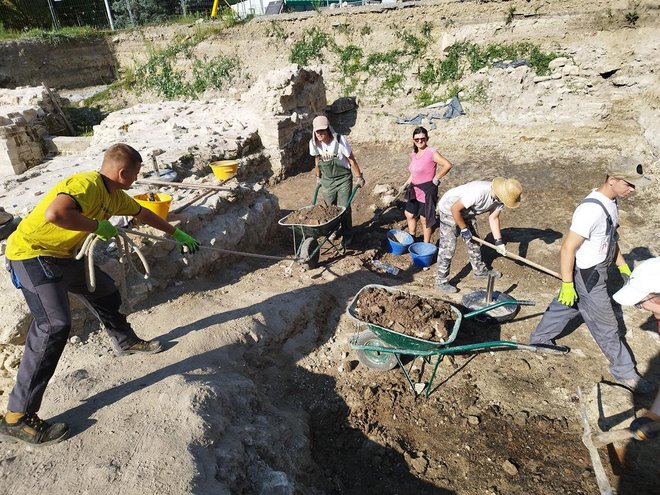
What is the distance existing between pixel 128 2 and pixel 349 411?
1958 centimetres

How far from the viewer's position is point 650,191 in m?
6.80

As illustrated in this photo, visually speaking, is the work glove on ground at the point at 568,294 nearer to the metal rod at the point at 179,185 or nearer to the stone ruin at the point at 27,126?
the metal rod at the point at 179,185

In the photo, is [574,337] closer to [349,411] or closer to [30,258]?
[349,411]

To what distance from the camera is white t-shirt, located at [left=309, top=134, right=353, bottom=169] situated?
5730 millimetres

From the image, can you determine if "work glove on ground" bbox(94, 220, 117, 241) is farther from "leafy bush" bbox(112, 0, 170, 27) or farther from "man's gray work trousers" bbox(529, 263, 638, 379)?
"leafy bush" bbox(112, 0, 170, 27)

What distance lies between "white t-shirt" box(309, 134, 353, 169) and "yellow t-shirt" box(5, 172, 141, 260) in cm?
344

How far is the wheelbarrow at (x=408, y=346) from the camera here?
3.31 m

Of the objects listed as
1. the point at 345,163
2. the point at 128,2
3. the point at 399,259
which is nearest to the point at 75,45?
the point at 128,2

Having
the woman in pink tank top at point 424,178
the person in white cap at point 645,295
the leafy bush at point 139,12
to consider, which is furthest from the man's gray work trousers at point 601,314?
the leafy bush at point 139,12

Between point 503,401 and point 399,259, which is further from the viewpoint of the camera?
point 399,259

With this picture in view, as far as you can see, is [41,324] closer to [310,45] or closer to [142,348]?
[142,348]

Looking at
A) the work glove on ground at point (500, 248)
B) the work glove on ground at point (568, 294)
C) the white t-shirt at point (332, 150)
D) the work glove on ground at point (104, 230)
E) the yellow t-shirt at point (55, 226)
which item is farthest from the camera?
the white t-shirt at point (332, 150)

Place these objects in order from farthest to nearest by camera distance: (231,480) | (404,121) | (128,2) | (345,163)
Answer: (128,2) < (404,121) < (345,163) < (231,480)

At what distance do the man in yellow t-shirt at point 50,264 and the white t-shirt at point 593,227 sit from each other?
3352 millimetres
